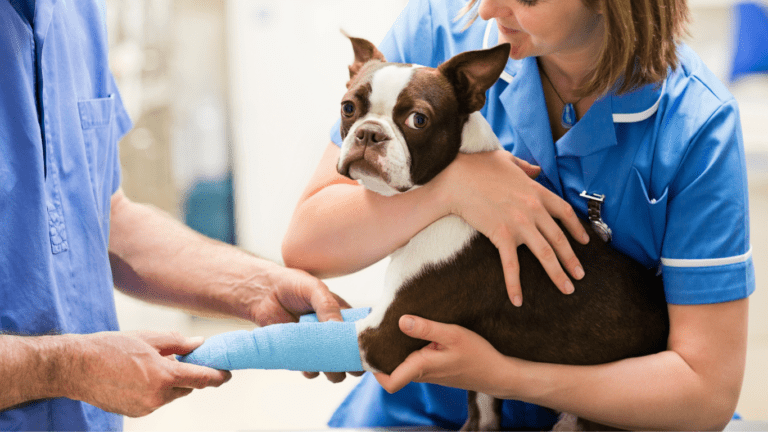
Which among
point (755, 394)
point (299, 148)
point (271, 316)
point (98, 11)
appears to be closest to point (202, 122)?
point (299, 148)

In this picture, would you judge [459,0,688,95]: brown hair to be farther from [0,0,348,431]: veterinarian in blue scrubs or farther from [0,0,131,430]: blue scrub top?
[0,0,131,430]: blue scrub top

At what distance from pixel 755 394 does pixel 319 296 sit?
1.79 m

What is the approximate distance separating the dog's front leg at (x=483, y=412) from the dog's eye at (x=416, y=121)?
1.57 ft

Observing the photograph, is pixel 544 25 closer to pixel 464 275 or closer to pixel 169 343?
pixel 464 275

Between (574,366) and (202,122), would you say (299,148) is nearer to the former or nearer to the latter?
(202,122)

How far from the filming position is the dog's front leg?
100 cm

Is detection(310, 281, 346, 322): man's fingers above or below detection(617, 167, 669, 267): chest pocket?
below

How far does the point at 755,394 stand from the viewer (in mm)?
1979

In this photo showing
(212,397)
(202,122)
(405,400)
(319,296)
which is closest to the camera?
(319,296)

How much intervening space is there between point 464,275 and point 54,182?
61 centimetres

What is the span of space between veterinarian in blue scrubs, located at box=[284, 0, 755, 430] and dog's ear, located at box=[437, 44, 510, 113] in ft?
0.15

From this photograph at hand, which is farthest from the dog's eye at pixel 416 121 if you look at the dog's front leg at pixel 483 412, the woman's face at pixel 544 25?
the dog's front leg at pixel 483 412

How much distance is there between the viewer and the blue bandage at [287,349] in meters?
0.78

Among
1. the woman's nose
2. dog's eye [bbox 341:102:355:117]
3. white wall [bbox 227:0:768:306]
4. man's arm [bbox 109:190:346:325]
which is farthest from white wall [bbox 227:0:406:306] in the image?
the woman's nose
